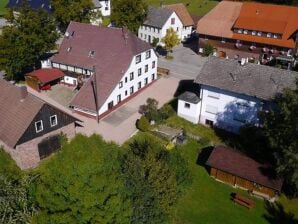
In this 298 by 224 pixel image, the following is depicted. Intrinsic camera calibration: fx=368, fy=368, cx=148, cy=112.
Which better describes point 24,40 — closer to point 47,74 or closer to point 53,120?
point 47,74

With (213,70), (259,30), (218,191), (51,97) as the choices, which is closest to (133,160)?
(218,191)

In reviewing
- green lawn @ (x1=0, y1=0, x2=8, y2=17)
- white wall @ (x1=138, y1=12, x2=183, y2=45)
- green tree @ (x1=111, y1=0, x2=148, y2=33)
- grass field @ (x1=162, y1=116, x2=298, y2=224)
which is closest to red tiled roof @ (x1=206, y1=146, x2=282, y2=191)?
grass field @ (x1=162, y1=116, x2=298, y2=224)

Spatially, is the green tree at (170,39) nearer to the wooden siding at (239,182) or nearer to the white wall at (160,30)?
the white wall at (160,30)

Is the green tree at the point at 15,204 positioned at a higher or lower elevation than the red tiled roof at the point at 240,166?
higher

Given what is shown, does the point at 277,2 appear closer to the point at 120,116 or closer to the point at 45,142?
the point at 120,116

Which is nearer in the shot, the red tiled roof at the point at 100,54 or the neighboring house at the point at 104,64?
the neighboring house at the point at 104,64

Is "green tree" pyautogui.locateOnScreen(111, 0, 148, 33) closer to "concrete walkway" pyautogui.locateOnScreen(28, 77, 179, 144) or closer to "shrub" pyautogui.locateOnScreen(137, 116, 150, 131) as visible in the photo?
"concrete walkway" pyautogui.locateOnScreen(28, 77, 179, 144)

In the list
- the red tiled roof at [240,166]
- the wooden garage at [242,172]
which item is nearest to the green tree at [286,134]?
the red tiled roof at [240,166]
